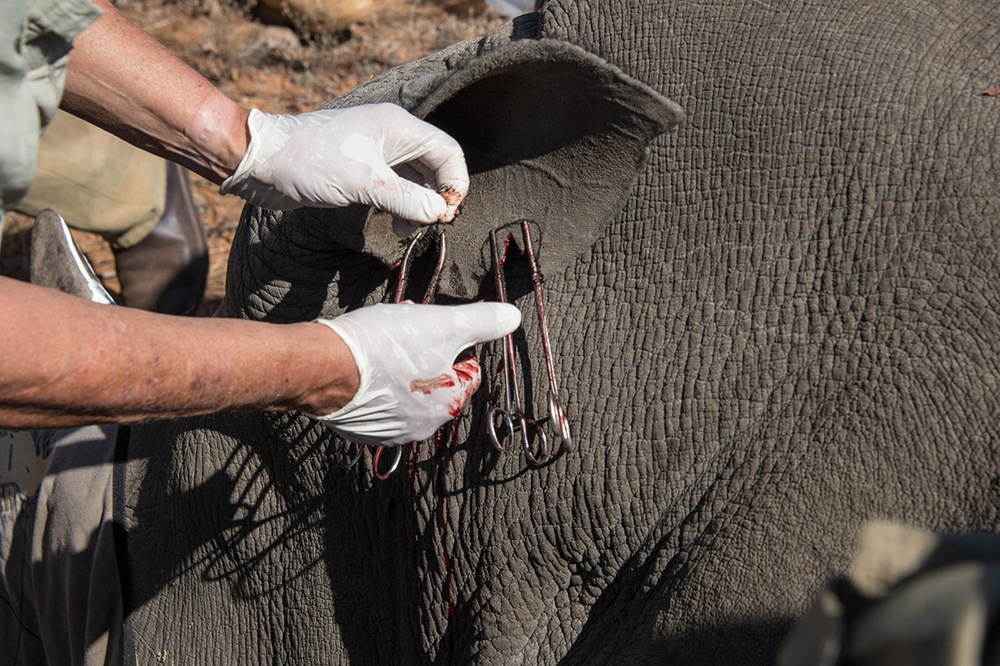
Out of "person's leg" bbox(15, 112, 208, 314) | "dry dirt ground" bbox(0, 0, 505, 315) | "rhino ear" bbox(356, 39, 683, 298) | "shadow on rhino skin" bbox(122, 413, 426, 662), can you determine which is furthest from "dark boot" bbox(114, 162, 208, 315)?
"rhino ear" bbox(356, 39, 683, 298)

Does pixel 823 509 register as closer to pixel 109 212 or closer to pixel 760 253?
pixel 760 253

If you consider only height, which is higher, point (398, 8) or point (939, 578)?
point (939, 578)

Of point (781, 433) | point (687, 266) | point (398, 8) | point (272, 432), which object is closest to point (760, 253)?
point (687, 266)

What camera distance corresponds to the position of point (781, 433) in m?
1.13

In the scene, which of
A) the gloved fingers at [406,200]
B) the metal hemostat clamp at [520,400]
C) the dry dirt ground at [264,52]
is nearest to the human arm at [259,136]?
the gloved fingers at [406,200]

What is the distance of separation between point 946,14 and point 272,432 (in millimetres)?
1475

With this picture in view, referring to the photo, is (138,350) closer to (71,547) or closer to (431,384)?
(431,384)

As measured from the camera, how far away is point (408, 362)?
4.18ft

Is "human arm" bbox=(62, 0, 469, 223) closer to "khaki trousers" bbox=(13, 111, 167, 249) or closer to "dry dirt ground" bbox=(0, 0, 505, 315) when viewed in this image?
"khaki trousers" bbox=(13, 111, 167, 249)

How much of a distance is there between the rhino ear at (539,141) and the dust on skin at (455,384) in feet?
0.51

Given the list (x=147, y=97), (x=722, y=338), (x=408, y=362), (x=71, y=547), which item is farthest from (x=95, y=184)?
(x=722, y=338)

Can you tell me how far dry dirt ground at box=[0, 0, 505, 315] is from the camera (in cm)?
427

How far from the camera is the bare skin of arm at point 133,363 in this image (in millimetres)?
941

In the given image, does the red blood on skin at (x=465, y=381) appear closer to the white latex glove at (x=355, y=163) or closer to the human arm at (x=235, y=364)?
the human arm at (x=235, y=364)
